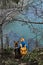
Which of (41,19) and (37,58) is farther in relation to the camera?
(41,19)

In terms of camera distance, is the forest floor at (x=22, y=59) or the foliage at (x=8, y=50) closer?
the forest floor at (x=22, y=59)

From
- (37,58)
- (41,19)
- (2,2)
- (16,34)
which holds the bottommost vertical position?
(37,58)

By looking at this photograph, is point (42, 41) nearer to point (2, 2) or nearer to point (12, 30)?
point (12, 30)

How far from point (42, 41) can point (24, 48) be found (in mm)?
446

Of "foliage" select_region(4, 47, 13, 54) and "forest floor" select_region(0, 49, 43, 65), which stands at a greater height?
"foliage" select_region(4, 47, 13, 54)

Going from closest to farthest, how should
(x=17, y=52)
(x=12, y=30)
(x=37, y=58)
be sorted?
(x=37, y=58), (x=17, y=52), (x=12, y=30)

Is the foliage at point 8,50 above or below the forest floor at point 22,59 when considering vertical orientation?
above

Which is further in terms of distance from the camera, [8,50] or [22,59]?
[8,50]

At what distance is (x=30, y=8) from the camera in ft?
11.5

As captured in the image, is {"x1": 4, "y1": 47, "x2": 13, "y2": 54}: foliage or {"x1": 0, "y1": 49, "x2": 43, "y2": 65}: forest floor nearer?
{"x1": 0, "y1": 49, "x2": 43, "y2": 65}: forest floor

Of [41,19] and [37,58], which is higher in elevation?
[41,19]

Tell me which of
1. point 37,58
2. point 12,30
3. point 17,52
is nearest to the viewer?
point 37,58

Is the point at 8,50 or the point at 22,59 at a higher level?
the point at 8,50

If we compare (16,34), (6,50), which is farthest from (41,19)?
(6,50)
